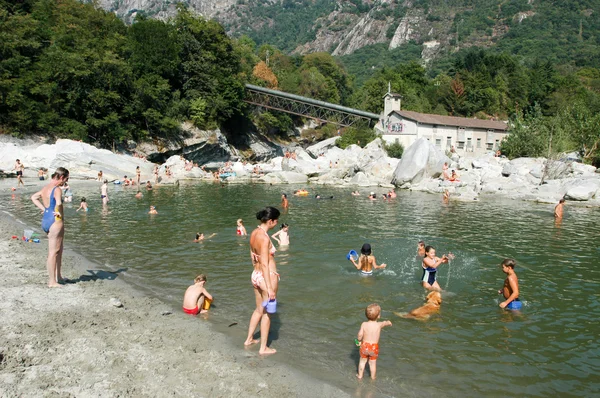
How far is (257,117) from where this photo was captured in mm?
67062

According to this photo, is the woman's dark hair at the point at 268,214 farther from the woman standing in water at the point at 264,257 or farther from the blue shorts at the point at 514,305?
the blue shorts at the point at 514,305

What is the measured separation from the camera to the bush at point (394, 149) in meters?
53.0

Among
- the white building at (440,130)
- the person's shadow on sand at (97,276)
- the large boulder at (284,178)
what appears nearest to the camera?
the person's shadow on sand at (97,276)

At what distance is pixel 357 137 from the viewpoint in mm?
60719

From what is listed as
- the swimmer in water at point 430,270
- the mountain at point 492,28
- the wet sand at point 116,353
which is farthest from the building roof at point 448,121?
the mountain at point 492,28

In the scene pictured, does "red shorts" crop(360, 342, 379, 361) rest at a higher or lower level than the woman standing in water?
lower

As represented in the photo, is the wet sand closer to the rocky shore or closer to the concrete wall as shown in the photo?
the rocky shore

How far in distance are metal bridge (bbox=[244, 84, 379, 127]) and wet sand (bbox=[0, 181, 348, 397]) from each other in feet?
185

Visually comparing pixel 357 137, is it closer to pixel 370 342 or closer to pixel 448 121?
pixel 448 121

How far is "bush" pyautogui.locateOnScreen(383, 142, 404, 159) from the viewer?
174 feet

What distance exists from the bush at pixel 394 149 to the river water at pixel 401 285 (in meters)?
29.7

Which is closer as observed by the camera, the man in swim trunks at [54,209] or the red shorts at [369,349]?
the red shorts at [369,349]

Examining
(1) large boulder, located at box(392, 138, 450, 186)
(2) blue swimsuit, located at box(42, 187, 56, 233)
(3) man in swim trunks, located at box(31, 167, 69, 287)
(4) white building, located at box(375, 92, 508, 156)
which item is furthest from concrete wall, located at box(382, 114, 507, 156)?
(2) blue swimsuit, located at box(42, 187, 56, 233)

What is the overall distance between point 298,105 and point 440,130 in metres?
25.2
